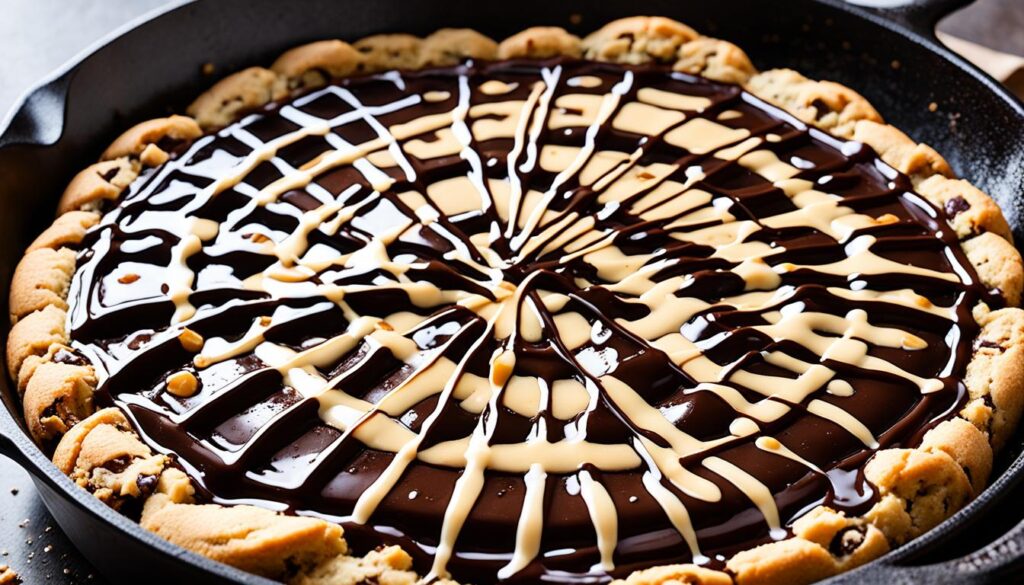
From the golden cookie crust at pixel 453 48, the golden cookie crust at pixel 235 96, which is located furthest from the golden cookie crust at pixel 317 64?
the golden cookie crust at pixel 453 48

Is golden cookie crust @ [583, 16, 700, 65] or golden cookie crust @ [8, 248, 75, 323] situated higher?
golden cookie crust @ [583, 16, 700, 65]

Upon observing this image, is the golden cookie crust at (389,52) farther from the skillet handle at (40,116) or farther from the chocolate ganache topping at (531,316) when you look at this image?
the skillet handle at (40,116)

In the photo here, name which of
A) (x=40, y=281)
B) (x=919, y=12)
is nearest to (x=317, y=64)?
(x=40, y=281)

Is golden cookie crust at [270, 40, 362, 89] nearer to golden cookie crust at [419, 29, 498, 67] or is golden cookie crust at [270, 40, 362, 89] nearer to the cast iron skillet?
the cast iron skillet

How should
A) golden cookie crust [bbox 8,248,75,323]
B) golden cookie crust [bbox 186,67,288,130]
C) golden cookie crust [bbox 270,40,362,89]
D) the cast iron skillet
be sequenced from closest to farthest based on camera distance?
golden cookie crust [bbox 8,248,75,323], the cast iron skillet, golden cookie crust [bbox 186,67,288,130], golden cookie crust [bbox 270,40,362,89]

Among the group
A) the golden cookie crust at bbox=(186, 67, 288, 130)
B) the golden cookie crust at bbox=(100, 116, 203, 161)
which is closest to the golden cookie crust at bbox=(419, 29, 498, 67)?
the golden cookie crust at bbox=(186, 67, 288, 130)

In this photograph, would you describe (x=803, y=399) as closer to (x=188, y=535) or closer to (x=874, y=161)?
(x=874, y=161)

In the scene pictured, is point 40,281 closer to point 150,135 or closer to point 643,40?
point 150,135
